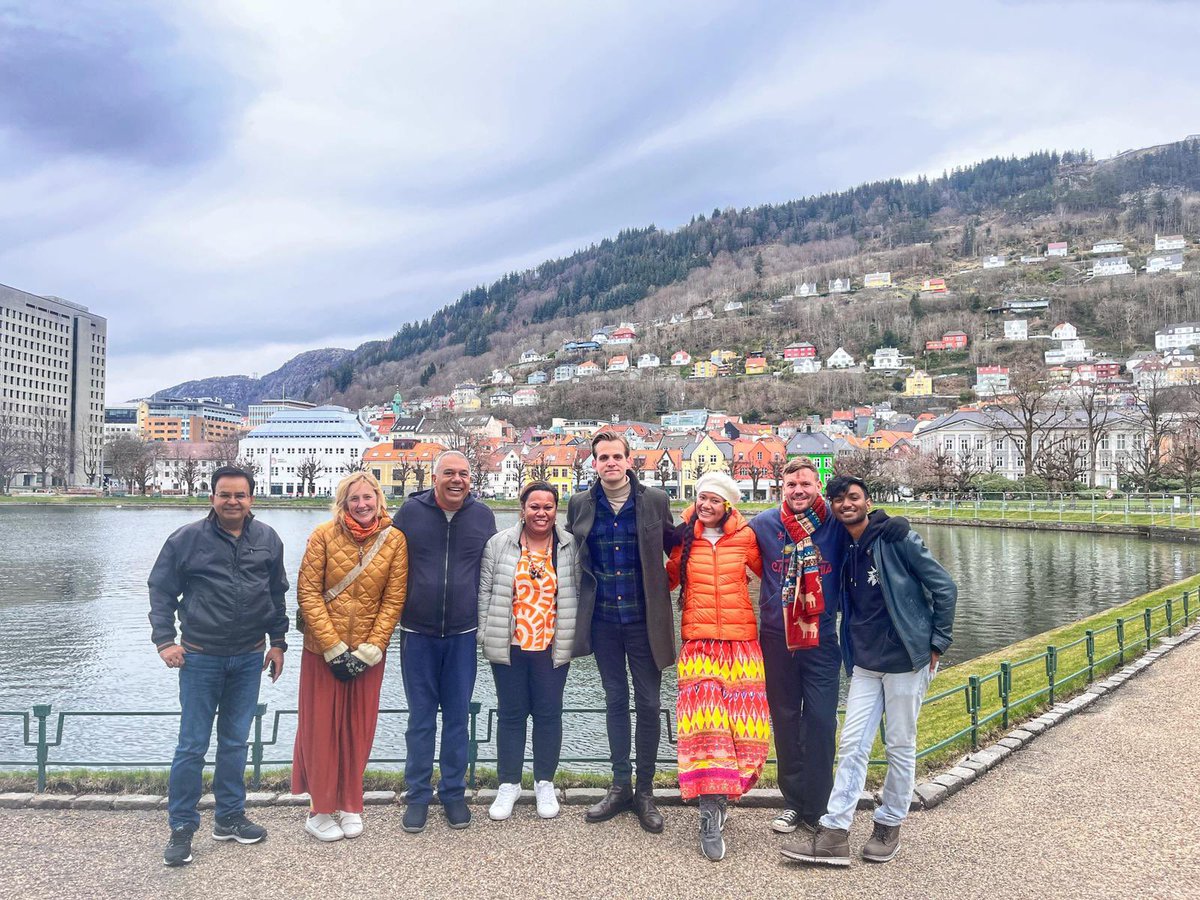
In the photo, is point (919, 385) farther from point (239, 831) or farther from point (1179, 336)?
point (239, 831)

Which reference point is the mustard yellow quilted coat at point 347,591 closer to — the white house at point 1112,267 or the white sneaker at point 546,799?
the white sneaker at point 546,799

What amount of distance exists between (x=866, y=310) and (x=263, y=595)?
194 meters

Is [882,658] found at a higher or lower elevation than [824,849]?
higher

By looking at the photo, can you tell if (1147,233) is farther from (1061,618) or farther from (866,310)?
(1061,618)

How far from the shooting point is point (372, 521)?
4.84m

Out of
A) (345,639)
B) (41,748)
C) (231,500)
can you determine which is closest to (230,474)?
(231,500)

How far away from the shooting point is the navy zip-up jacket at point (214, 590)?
14.9ft

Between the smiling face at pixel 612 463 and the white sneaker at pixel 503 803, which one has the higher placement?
the smiling face at pixel 612 463

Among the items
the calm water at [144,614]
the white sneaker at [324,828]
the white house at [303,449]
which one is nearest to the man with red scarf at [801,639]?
the white sneaker at [324,828]

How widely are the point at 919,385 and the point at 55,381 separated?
138m

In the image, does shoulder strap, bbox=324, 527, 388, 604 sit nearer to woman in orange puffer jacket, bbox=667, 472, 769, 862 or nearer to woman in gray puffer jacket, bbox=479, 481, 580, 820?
woman in gray puffer jacket, bbox=479, 481, 580, 820

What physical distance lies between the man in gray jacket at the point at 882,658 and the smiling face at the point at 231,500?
3395mm

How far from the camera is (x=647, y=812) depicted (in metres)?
4.91

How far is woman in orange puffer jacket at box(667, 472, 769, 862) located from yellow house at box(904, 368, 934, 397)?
151238mm
